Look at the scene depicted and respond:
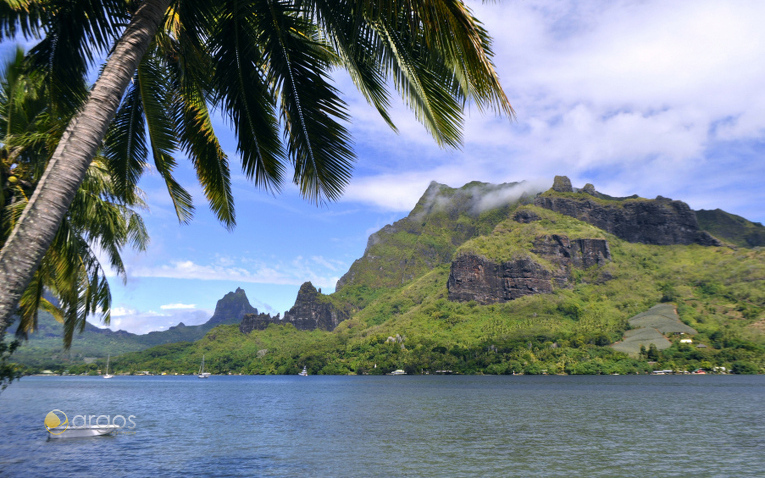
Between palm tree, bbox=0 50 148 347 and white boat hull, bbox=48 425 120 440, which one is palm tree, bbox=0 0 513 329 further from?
white boat hull, bbox=48 425 120 440

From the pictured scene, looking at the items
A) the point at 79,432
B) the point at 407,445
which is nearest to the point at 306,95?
the point at 407,445

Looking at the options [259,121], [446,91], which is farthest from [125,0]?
[446,91]

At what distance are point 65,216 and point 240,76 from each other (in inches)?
239

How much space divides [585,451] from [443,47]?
98.2 feet

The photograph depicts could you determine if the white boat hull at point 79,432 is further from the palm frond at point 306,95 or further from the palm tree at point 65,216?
the palm frond at point 306,95

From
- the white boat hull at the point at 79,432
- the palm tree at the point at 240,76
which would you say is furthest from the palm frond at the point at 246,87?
the white boat hull at the point at 79,432

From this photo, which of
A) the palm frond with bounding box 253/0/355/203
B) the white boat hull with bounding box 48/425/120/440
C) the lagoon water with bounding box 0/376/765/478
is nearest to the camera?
the palm frond with bounding box 253/0/355/203

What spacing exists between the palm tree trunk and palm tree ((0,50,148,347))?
68.8 inches

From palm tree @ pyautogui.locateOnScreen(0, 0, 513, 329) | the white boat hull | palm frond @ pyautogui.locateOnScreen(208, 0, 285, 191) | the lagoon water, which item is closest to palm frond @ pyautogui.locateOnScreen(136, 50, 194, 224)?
palm tree @ pyautogui.locateOnScreen(0, 0, 513, 329)

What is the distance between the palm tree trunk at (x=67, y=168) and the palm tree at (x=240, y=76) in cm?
1

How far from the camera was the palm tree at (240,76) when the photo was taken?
4969mm

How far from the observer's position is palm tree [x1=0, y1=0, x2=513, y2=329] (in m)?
4.97

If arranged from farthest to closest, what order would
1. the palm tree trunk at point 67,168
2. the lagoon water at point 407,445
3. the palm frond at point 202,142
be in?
1. the lagoon water at point 407,445
2. the palm frond at point 202,142
3. the palm tree trunk at point 67,168

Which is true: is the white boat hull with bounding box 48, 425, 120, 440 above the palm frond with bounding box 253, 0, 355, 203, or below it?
below
